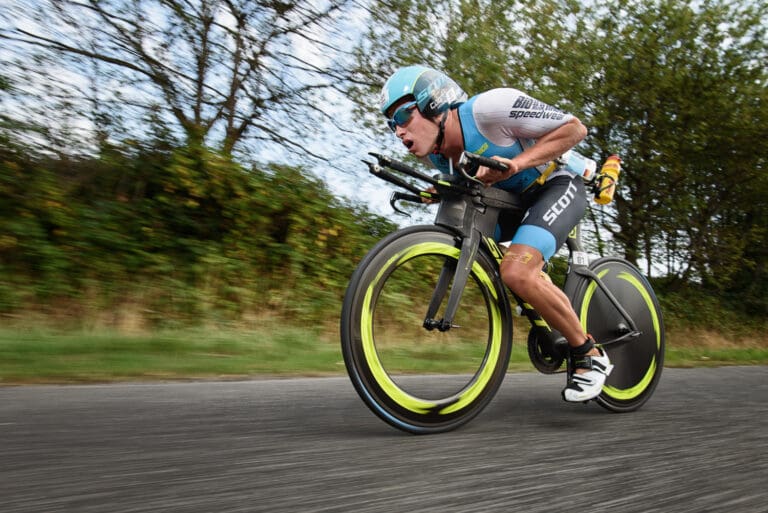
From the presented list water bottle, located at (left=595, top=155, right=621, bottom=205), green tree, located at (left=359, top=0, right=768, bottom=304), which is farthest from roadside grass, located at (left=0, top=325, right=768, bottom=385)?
green tree, located at (left=359, top=0, right=768, bottom=304)

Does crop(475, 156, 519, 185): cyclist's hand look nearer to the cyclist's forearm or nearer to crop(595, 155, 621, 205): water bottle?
the cyclist's forearm

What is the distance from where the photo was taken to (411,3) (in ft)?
33.2

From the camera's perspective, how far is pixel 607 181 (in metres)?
3.58

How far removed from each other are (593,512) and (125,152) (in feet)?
26.6

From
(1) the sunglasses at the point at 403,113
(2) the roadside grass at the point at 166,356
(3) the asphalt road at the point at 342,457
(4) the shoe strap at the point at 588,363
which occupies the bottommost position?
(3) the asphalt road at the point at 342,457

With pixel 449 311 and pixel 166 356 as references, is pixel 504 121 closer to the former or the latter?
pixel 449 311

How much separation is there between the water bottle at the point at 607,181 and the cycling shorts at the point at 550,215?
0.82 ft

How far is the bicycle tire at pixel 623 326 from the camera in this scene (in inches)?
136

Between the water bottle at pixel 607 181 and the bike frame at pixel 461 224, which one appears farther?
the water bottle at pixel 607 181

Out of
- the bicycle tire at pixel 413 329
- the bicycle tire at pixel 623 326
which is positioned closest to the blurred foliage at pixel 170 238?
the bicycle tire at pixel 413 329

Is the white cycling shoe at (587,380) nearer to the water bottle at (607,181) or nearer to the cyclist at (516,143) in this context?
the cyclist at (516,143)

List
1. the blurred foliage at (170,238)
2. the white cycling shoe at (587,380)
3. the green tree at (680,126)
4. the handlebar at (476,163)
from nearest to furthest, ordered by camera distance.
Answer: the handlebar at (476,163) < the white cycling shoe at (587,380) < the blurred foliage at (170,238) < the green tree at (680,126)

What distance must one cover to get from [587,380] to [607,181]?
4.03ft

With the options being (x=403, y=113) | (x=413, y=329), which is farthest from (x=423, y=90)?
(x=413, y=329)
